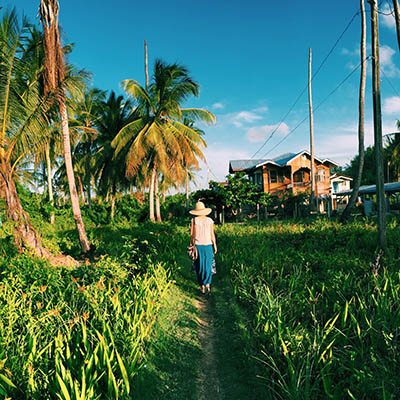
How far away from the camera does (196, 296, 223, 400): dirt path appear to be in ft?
8.18

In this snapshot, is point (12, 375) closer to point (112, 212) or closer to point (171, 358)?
point (171, 358)

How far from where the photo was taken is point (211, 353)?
3.15m

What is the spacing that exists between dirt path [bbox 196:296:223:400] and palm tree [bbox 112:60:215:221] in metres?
11.5

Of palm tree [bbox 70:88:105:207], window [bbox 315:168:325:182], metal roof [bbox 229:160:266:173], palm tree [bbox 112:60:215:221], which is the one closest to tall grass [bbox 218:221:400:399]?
palm tree [bbox 112:60:215:221]

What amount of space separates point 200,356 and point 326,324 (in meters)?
1.44

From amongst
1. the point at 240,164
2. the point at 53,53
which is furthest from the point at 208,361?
the point at 240,164

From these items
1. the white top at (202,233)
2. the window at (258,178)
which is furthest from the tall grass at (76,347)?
the window at (258,178)

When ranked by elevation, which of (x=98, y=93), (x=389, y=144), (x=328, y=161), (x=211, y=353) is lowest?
(x=211, y=353)

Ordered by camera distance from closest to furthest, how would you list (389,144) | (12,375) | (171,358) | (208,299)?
1. (12,375)
2. (171,358)
3. (208,299)
4. (389,144)

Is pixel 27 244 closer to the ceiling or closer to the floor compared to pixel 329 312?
closer to the ceiling

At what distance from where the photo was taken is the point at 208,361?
2.99 metres

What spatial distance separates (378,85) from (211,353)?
5.99 meters

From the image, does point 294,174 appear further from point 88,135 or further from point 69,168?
point 69,168

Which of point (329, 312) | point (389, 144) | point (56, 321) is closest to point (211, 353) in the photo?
point (329, 312)
